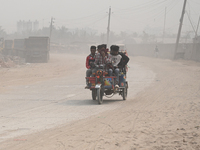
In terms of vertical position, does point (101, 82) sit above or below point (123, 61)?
below

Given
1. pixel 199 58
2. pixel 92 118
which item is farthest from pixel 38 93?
pixel 199 58

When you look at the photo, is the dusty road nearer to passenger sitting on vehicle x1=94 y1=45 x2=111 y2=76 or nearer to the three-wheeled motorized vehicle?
the three-wheeled motorized vehicle

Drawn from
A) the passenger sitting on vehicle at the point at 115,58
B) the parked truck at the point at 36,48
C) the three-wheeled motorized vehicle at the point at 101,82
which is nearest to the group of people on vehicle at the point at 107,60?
the passenger sitting on vehicle at the point at 115,58

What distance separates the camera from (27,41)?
3766 cm

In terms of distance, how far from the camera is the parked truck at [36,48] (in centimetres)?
3741

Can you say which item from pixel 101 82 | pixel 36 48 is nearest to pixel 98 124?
pixel 101 82

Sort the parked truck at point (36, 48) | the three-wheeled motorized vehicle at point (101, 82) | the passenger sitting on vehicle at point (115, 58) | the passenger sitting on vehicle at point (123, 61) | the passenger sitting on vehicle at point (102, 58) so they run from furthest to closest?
the parked truck at point (36, 48), the passenger sitting on vehicle at point (123, 61), the passenger sitting on vehicle at point (115, 58), the passenger sitting on vehicle at point (102, 58), the three-wheeled motorized vehicle at point (101, 82)

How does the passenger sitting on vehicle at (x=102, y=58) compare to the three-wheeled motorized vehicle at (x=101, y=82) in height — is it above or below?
above

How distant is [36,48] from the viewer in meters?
37.6

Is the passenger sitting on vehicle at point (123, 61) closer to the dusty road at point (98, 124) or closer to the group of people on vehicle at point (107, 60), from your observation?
the group of people on vehicle at point (107, 60)

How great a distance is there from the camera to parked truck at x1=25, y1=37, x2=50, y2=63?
123ft

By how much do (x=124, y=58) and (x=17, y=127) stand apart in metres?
5.12

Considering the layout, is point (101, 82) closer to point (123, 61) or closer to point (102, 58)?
point (102, 58)

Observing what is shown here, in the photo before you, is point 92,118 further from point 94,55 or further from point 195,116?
point 94,55
